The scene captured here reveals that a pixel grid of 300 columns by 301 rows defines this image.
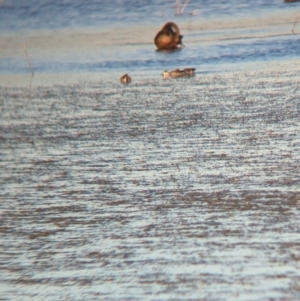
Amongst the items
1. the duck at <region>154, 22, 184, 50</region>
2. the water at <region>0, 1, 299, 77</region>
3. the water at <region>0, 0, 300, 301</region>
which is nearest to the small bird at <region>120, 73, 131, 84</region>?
the water at <region>0, 0, 300, 301</region>

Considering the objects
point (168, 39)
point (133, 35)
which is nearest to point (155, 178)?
point (168, 39)

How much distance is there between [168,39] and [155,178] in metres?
8.22

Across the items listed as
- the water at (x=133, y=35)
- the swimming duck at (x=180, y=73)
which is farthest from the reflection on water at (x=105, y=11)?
the swimming duck at (x=180, y=73)

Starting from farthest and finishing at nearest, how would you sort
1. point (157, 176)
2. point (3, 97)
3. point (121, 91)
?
point (3, 97)
point (121, 91)
point (157, 176)

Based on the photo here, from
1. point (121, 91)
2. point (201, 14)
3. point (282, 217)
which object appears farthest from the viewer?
point (201, 14)

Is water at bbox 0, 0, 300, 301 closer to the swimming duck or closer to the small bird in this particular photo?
the small bird

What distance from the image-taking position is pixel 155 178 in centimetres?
593

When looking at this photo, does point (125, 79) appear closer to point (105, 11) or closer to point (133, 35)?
point (133, 35)

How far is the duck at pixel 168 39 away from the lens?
45.8 ft

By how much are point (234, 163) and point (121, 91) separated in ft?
14.1

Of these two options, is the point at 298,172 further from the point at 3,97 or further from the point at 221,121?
the point at 3,97

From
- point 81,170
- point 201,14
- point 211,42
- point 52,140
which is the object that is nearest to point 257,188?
point 81,170

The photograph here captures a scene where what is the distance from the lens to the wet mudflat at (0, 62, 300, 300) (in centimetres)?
398

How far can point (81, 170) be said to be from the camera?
643cm
